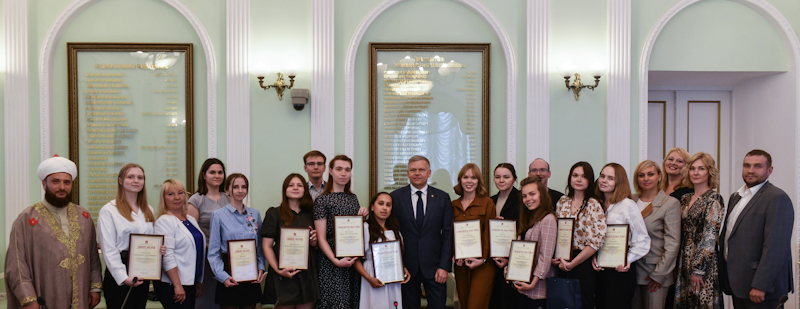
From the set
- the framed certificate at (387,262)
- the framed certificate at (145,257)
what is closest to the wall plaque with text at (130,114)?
the framed certificate at (145,257)

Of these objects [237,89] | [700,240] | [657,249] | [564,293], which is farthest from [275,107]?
[700,240]

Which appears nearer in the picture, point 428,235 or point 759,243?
point 759,243

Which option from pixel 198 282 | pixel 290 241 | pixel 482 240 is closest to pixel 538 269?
pixel 482 240

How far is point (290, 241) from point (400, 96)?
2.30 m

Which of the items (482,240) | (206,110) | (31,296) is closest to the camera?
(31,296)

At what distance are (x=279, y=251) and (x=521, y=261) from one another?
170cm

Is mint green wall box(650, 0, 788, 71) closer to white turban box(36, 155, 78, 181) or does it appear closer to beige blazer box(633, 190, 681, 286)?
beige blazer box(633, 190, 681, 286)

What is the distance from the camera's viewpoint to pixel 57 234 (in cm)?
322

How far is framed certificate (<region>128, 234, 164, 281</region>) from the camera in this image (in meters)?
3.23

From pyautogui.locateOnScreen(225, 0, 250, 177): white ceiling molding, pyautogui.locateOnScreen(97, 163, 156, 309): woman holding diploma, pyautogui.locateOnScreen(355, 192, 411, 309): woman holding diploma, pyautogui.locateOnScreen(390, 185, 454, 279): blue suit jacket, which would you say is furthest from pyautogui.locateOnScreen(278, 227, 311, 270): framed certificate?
pyautogui.locateOnScreen(225, 0, 250, 177): white ceiling molding

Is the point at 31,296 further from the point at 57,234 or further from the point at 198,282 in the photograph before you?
the point at 198,282

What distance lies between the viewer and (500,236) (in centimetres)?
363

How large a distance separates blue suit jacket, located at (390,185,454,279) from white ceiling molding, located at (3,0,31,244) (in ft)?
13.1

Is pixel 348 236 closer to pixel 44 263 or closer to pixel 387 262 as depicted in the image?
pixel 387 262
